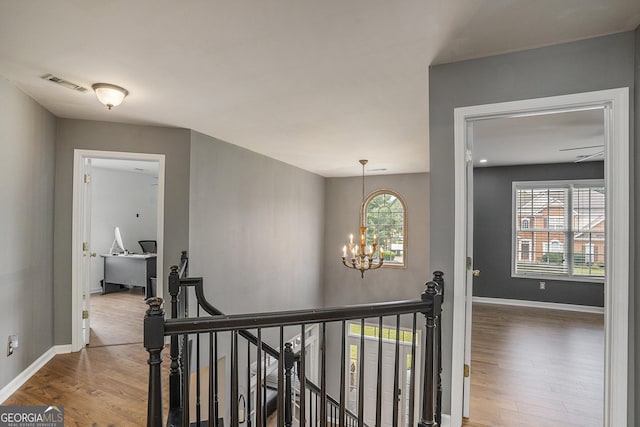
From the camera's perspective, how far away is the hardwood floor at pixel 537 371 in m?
2.45

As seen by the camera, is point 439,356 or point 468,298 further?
point 468,298

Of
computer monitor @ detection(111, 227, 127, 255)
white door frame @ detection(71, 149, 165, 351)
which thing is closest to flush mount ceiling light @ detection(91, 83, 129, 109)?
white door frame @ detection(71, 149, 165, 351)

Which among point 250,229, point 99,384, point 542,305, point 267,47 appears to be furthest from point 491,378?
point 542,305

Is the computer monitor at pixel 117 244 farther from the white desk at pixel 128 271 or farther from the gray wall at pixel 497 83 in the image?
the gray wall at pixel 497 83

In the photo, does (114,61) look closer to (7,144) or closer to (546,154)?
(7,144)

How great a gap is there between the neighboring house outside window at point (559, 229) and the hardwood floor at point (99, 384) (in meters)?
6.02

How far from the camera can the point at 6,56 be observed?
7.50 ft

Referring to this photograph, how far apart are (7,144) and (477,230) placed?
6675 millimetres

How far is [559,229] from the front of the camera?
5.99m

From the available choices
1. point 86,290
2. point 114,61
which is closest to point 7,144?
point 114,61

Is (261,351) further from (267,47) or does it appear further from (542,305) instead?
(542,305)

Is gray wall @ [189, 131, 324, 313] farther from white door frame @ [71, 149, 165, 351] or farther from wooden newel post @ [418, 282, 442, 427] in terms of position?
wooden newel post @ [418, 282, 442, 427]

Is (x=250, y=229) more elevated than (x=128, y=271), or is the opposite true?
(x=250, y=229)

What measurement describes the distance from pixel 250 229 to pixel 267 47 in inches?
133
